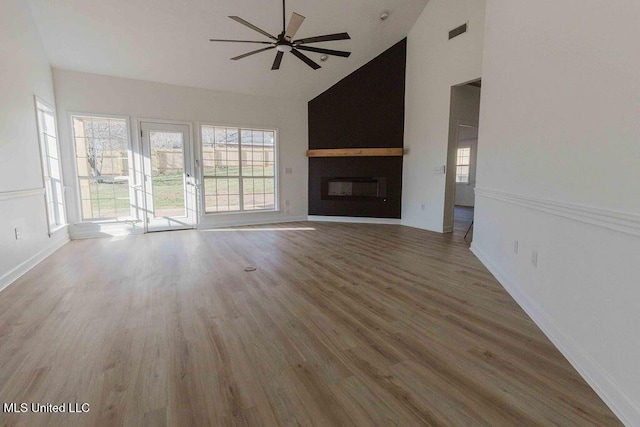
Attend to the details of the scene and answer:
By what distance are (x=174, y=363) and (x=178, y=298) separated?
1039 millimetres

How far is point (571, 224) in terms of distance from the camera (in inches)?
76.7

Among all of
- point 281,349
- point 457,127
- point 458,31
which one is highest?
point 458,31

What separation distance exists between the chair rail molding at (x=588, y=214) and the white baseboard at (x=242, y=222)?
502 cm

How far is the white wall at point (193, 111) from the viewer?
5.02m

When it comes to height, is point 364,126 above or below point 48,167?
above

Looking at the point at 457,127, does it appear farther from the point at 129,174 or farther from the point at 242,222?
the point at 129,174

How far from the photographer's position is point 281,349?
6.45ft

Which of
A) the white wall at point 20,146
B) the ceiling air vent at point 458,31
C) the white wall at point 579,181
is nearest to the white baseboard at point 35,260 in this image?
the white wall at point 20,146

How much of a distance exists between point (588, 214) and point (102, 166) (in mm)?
6389

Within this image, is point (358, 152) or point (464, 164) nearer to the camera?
point (358, 152)

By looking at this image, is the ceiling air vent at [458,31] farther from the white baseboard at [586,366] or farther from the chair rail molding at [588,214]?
the white baseboard at [586,366]

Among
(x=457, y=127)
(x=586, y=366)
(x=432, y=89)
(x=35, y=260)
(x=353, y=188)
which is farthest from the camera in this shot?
(x=353, y=188)

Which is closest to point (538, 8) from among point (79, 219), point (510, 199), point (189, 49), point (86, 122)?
point (510, 199)

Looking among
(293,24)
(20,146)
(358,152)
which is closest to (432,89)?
(358,152)
